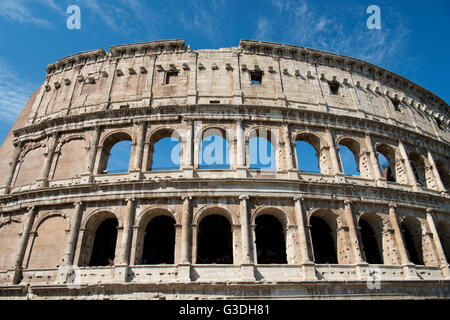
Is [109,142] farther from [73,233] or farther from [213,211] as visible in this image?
[213,211]

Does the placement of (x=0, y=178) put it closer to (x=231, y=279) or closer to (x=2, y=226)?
(x=2, y=226)

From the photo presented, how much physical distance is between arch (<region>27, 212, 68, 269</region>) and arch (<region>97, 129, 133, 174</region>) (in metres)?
3.08

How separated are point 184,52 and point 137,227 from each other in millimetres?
10908

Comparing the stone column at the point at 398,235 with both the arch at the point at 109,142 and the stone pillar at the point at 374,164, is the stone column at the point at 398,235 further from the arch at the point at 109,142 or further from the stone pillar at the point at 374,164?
the arch at the point at 109,142

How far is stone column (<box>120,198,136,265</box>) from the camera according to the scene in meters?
12.4

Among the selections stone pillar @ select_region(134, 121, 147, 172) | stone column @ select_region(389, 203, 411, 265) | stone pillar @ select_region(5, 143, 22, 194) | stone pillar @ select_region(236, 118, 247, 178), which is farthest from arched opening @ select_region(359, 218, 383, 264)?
stone pillar @ select_region(5, 143, 22, 194)

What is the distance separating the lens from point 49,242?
13641mm

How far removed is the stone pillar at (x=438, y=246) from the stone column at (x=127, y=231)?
14314 mm

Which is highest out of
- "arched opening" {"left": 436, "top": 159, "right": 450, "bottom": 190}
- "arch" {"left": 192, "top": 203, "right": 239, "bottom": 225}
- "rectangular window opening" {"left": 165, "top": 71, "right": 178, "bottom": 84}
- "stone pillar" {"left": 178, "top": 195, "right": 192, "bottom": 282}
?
"rectangular window opening" {"left": 165, "top": 71, "right": 178, "bottom": 84}

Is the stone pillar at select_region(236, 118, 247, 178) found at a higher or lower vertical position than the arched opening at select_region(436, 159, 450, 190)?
lower

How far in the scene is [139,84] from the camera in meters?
17.4

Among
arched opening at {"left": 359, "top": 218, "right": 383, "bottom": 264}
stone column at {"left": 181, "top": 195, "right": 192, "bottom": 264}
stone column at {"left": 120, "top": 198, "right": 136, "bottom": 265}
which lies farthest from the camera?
arched opening at {"left": 359, "top": 218, "right": 383, "bottom": 264}

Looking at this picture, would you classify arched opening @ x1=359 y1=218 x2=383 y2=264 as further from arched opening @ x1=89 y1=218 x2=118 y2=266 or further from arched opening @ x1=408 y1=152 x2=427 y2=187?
arched opening @ x1=89 y1=218 x2=118 y2=266
